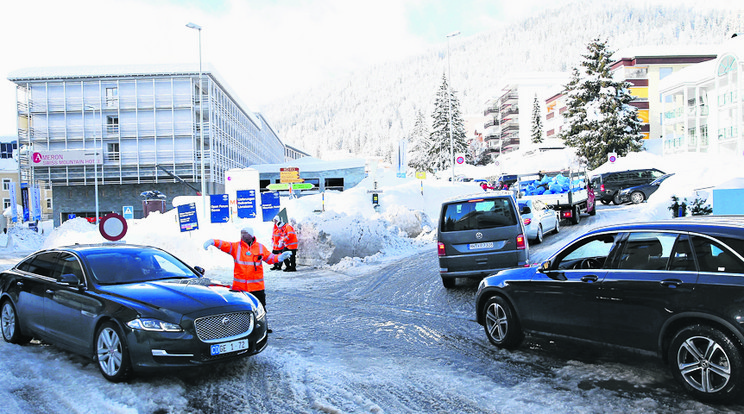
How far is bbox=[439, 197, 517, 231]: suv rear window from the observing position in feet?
34.3

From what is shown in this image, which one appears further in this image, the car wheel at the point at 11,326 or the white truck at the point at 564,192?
the white truck at the point at 564,192

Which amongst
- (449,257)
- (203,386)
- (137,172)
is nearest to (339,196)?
(449,257)

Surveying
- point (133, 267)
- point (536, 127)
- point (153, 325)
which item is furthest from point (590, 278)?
point (536, 127)

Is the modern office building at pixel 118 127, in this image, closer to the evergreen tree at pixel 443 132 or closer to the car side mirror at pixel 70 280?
the evergreen tree at pixel 443 132

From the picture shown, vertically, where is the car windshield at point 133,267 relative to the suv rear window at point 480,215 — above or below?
below

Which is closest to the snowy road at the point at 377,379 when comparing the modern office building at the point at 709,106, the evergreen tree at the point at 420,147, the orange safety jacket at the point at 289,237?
the orange safety jacket at the point at 289,237

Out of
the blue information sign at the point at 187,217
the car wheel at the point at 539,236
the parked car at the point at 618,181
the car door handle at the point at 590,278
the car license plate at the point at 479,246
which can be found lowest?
the car wheel at the point at 539,236

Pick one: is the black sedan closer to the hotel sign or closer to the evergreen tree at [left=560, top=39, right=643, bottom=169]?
the evergreen tree at [left=560, top=39, right=643, bottom=169]

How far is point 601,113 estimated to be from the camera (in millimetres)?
48625

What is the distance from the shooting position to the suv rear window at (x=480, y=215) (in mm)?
10453

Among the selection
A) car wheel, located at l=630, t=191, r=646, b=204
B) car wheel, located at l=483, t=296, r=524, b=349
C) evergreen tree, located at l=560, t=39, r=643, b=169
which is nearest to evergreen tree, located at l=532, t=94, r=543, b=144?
evergreen tree, located at l=560, t=39, r=643, b=169

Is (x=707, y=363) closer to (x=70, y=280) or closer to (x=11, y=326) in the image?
(x=70, y=280)

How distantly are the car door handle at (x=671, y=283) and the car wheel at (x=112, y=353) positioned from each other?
510 cm

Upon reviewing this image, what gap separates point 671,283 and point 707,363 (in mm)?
697
